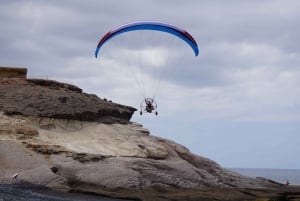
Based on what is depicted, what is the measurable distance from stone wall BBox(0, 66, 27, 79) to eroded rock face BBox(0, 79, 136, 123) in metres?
1.93

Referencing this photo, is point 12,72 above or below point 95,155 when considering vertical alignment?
above

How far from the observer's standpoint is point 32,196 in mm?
23516

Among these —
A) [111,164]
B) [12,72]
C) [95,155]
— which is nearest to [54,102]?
[12,72]

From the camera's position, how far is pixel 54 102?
32.7 metres

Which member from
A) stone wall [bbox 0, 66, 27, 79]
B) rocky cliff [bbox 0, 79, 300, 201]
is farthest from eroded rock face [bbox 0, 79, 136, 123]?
stone wall [bbox 0, 66, 27, 79]

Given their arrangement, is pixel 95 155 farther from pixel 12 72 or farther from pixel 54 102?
pixel 12 72

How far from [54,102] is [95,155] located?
5.53 m

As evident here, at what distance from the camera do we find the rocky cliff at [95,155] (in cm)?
2655

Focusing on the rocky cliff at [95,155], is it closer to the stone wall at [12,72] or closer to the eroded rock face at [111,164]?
the eroded rock face at [111,164]

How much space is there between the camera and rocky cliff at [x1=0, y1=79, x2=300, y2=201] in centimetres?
2655

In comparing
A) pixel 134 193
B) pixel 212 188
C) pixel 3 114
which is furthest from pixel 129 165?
pixel 3 114

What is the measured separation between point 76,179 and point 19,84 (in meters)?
9.42

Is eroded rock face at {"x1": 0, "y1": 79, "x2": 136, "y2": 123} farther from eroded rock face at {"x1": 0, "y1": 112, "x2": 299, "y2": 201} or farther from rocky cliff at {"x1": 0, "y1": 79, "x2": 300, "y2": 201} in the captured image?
eroded rock face at {"x1": 0, "y1": 112, "x2": 299, "y2": 201}

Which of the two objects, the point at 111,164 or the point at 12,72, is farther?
the point at 12,72
